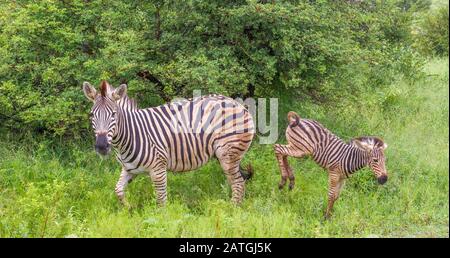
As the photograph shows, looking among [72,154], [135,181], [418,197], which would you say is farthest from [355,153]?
[72,154]

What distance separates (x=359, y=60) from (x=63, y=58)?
4.57 metres

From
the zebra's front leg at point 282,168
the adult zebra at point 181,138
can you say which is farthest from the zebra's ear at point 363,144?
the adult zebra at point 181,138

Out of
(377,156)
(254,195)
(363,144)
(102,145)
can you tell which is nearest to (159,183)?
(102,145)

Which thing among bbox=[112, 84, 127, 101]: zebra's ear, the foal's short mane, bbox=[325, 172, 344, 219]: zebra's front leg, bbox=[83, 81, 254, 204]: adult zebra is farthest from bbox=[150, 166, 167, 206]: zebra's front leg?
bbox=[325, 172, 344, 219]: zebra's front leg

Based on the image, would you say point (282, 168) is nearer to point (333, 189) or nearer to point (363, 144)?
point (333, 189)

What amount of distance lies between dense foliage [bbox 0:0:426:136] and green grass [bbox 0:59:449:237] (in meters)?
0.63

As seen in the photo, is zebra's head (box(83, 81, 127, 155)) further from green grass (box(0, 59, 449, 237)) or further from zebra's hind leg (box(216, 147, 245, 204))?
zebra's hind leg (box(216, 147, 245, 204))

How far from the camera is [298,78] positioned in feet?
25.3

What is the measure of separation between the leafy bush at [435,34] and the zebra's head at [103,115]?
4734 mm

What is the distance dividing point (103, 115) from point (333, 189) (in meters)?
2.91


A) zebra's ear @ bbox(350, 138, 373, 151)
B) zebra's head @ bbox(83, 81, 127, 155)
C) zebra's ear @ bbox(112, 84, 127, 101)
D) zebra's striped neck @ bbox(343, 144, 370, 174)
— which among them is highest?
zebra's ear @ bbox(112, 84, 127, 101)

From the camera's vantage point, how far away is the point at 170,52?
806cm

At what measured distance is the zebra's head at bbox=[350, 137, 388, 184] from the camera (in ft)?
19.8
